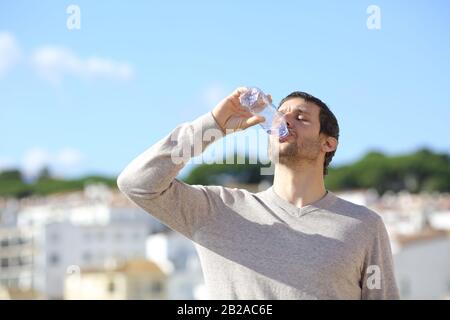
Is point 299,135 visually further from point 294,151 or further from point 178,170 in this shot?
point 178,170

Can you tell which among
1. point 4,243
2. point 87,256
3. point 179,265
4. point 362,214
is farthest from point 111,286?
point 362,214

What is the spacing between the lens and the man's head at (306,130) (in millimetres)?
2303

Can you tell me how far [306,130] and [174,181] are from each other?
33 cm

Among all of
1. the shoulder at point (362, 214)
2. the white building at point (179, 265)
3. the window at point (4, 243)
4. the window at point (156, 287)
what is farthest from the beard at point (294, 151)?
the window at point (4, 243)

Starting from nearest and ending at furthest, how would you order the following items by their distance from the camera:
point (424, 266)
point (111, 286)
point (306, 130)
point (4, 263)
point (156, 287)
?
point (306, 130) < point (111, 286) < point (424, 266) < point (156, 287) < point (4, 263)

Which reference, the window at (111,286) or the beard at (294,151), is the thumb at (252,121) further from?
the window at (111,286)

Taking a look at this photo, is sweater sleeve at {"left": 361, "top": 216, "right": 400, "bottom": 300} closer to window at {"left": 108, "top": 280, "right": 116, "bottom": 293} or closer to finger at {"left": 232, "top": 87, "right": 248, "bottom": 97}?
finger at {"left": 232, "top": 87, "right": 248, "bottom": 97}

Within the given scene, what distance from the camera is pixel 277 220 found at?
226 cm

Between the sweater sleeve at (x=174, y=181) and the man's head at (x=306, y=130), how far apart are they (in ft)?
0.55

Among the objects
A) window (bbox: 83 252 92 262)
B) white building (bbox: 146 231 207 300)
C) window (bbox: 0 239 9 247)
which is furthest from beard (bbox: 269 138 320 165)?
window (bbox: 0 239 9 247)

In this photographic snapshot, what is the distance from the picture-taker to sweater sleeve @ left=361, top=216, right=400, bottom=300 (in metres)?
2.23

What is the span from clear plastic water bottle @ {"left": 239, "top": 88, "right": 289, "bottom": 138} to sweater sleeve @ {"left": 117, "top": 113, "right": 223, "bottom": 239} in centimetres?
9
